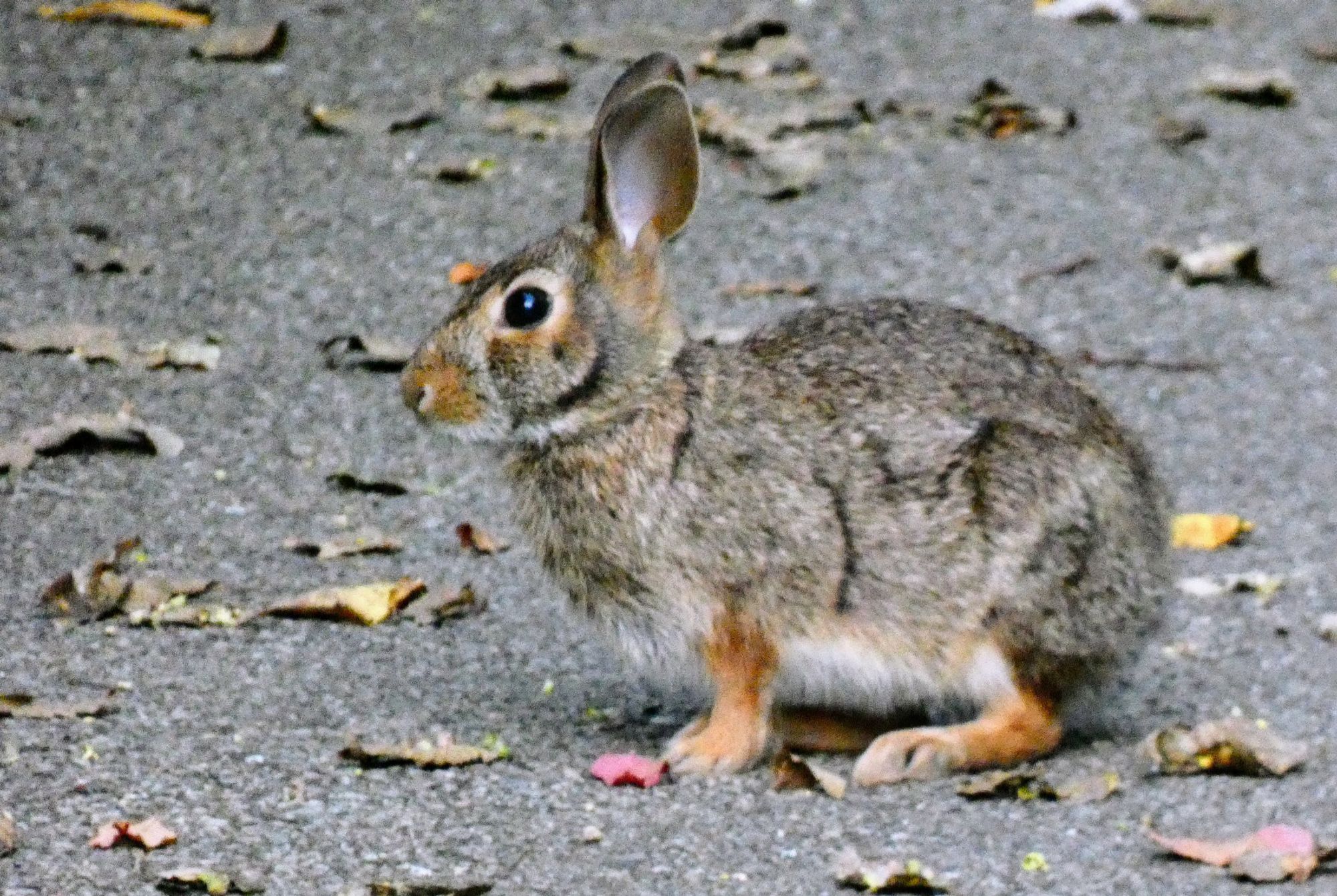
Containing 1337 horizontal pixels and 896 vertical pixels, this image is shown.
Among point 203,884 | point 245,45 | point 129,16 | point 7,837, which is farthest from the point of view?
point 129,16

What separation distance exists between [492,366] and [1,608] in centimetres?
151

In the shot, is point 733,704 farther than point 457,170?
No

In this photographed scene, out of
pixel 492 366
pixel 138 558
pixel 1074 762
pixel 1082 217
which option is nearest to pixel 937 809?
pixel 1074 762

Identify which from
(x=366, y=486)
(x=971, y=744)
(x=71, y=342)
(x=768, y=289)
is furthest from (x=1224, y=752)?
(x=71, y=342)

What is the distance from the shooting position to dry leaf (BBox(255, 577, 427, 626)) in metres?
6.08

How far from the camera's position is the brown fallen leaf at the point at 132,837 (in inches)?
182

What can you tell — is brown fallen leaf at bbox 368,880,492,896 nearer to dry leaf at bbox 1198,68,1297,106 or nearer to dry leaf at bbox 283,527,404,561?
dry leaf at bbox 283,527,404,561

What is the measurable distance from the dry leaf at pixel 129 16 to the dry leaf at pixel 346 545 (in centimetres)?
383

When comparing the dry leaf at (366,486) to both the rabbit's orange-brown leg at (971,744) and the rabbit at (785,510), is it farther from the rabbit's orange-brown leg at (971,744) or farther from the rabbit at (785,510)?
the rabbit's orange-brown leg at (971,744)

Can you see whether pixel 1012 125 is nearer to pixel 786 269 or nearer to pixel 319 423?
pixel 786 269

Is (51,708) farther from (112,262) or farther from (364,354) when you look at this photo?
(112,262)

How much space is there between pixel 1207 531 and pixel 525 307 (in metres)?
2.44

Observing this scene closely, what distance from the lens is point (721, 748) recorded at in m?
5.33

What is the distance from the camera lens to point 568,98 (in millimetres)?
9578
